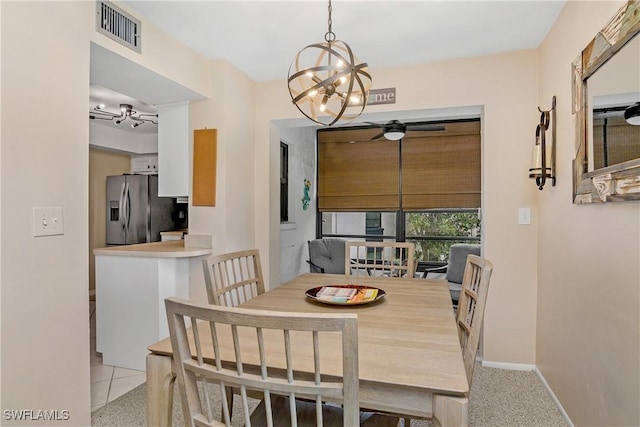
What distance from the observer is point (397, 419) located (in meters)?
1.29

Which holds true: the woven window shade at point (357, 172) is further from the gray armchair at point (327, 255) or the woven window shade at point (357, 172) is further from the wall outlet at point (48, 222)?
the wall outlet at point (48, 222)

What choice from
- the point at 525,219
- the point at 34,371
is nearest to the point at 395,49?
the point at 525,219

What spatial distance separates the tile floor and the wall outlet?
1.18 meters

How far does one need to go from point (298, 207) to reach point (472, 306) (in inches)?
139

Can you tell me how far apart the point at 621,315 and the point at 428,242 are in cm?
363

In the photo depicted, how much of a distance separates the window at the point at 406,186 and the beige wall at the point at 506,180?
2003mm

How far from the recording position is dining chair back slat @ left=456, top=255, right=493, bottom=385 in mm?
1363

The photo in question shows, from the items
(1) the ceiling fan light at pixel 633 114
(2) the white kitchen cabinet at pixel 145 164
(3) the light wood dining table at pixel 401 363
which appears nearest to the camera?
(3) the light wood dining table at pixel 401 363

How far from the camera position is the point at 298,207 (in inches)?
193

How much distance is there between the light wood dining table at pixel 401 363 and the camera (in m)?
0.91

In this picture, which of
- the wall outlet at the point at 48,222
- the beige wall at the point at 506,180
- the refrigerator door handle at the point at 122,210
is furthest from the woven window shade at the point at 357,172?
the wall outlet at the point at 48,222

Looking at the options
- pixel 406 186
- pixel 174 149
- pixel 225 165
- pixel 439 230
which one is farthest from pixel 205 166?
pixel 439 230

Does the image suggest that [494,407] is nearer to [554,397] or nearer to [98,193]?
[554,397]

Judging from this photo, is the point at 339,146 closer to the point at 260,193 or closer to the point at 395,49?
the point at 260,193
